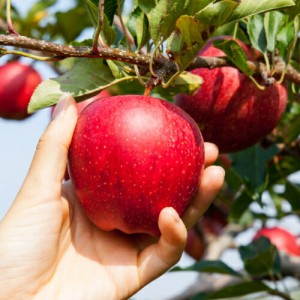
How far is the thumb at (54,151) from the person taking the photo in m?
1.20

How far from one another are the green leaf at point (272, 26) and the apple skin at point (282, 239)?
4.61ft

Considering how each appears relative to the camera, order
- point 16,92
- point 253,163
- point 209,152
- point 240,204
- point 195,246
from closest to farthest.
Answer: point 209,152, point 253,163, point 240,204, point 16,92, point 195,246

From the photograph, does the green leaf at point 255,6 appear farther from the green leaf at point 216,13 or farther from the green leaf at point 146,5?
the green leaf at point 146,5

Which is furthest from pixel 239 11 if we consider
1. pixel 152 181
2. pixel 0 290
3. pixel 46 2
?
pixel 46 2

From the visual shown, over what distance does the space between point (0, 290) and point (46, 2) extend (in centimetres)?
188

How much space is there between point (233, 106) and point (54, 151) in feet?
1.73

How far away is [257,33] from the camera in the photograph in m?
1.51

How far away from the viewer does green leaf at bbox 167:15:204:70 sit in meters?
1.14

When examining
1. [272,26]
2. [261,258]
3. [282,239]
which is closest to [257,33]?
[272,26]

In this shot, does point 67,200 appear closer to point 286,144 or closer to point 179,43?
point 179,43

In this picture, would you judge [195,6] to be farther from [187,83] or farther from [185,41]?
[187,83]

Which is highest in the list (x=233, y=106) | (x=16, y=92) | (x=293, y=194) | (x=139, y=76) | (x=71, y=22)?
(x=139, y=76)

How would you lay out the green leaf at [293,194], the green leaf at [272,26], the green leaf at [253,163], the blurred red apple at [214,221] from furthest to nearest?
the blurred red apple at [214,221]
the green leaf at [293,194]
the green leaf at [253,163]
the green leaf at [272,26]

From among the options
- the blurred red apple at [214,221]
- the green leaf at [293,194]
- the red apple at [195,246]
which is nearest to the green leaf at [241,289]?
the green leaf at [293,194]
